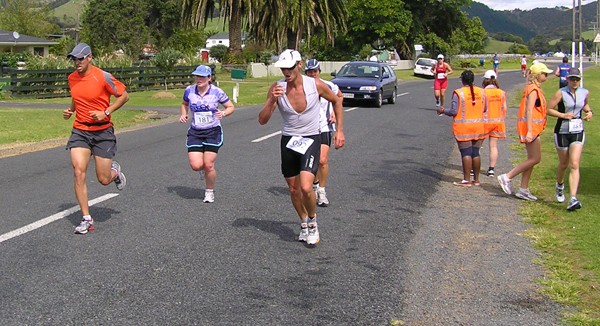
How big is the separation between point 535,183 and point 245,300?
659 cm

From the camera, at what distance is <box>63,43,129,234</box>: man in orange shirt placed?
23.7 feet

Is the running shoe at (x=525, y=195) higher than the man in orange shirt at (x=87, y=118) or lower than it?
lower

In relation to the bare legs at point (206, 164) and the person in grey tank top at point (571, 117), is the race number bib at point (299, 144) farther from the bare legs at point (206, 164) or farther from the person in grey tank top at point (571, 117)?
the person in grey tank top at point (571, 117)

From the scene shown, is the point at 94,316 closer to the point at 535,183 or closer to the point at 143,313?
the point at 143,313

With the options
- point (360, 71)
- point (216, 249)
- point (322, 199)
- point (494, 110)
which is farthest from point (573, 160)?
point (360, 71)

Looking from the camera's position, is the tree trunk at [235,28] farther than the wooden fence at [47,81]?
Yes

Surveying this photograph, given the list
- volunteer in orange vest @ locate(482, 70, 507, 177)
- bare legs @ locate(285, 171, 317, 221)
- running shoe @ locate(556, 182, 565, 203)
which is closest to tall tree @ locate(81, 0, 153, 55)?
volunteer in orange vest @ locate(482, 70, 507, 177)

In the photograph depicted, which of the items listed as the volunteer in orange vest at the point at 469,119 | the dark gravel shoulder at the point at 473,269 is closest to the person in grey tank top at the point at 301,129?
the dark gravel shoulder at the point at 473,269

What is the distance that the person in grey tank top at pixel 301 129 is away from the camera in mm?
6504

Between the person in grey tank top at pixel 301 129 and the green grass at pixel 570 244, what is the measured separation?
6.87 feet

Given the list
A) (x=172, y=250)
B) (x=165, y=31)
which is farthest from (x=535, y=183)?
(x=165, y=31)

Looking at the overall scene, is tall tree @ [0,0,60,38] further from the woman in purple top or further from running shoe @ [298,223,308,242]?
running shoe @ [298,223,308,242]

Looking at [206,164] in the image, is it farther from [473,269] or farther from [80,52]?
[473,269]

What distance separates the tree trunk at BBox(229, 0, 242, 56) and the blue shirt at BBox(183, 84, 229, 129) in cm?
4144
